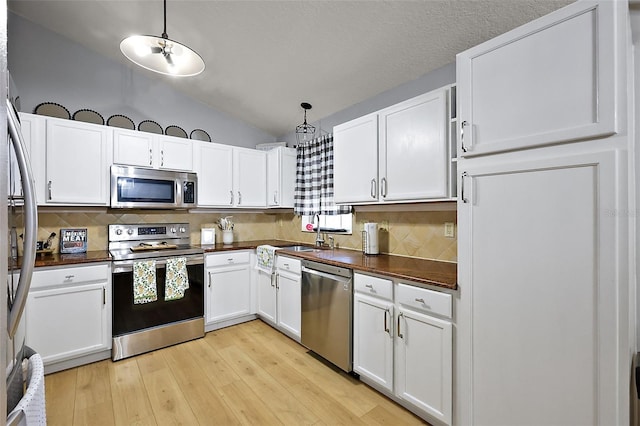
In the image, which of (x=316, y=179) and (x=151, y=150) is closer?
(x=151, y=150)

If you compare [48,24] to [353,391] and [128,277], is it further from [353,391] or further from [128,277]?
[353,391]

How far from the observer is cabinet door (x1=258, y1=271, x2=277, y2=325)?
10.4 ft

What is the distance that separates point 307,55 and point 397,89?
889 mm

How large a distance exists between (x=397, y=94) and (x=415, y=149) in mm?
844

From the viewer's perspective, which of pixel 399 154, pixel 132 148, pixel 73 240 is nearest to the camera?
pixel 399 154

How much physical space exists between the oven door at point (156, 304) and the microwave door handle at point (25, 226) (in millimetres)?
1898

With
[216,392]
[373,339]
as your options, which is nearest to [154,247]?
[216,392]

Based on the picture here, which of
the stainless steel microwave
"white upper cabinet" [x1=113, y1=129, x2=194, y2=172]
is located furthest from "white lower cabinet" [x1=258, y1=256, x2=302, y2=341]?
"white upper cabinet" [x1=113, y1=129, x2=194, y2=172]

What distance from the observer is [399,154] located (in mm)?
2264

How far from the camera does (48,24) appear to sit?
2.79m

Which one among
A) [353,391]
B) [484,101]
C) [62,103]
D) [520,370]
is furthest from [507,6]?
[62,103]

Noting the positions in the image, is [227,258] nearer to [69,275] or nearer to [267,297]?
[267,297]

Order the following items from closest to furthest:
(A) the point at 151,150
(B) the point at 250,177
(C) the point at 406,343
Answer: (C) the point at 406,343 → (A) the point at 151,150 → (B) the point at 250,177

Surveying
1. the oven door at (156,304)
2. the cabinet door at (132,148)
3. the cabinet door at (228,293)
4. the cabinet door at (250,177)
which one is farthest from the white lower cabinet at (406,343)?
the cabinet door at (132,148)
